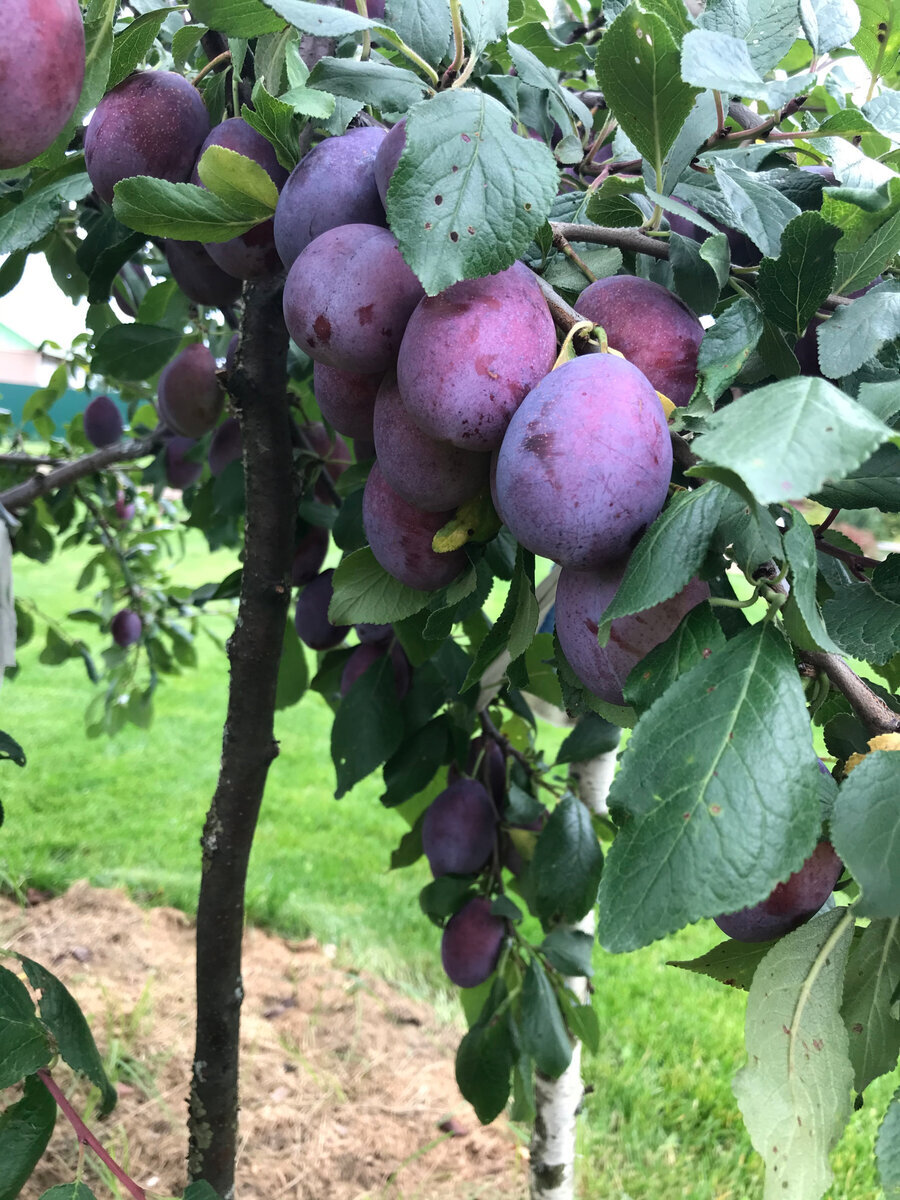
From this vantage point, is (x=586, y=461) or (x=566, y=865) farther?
(x=566, y=865)

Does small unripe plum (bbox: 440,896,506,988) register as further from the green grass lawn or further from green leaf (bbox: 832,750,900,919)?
green leaf (bbox: 832,750,900,919)

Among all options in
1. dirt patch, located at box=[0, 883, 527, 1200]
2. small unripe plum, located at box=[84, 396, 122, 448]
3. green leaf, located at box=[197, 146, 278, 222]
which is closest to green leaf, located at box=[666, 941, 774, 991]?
green leaf, located at box=[197, 146, 278, 222]

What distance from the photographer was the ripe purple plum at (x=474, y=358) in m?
0.44

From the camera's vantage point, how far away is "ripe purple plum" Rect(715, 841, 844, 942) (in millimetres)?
491

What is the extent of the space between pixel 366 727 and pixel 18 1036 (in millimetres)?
489

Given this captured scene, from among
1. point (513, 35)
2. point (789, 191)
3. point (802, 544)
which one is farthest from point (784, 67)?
point (802, 544)

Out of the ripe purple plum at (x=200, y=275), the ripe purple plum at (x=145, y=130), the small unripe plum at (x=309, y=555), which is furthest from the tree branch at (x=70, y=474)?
the ripe purple plum at (x=145, y=130)

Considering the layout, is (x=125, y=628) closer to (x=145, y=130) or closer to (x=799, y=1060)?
(x=145, y=130)

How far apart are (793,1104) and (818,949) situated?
7 centimetres

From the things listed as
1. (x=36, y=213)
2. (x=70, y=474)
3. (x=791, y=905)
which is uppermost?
(x=36, y=213)

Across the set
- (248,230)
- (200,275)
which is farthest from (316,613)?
(248,230)

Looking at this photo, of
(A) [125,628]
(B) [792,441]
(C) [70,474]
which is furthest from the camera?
(A) [125,628]

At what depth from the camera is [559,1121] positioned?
144cm

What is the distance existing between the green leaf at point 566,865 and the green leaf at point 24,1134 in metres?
0.58
